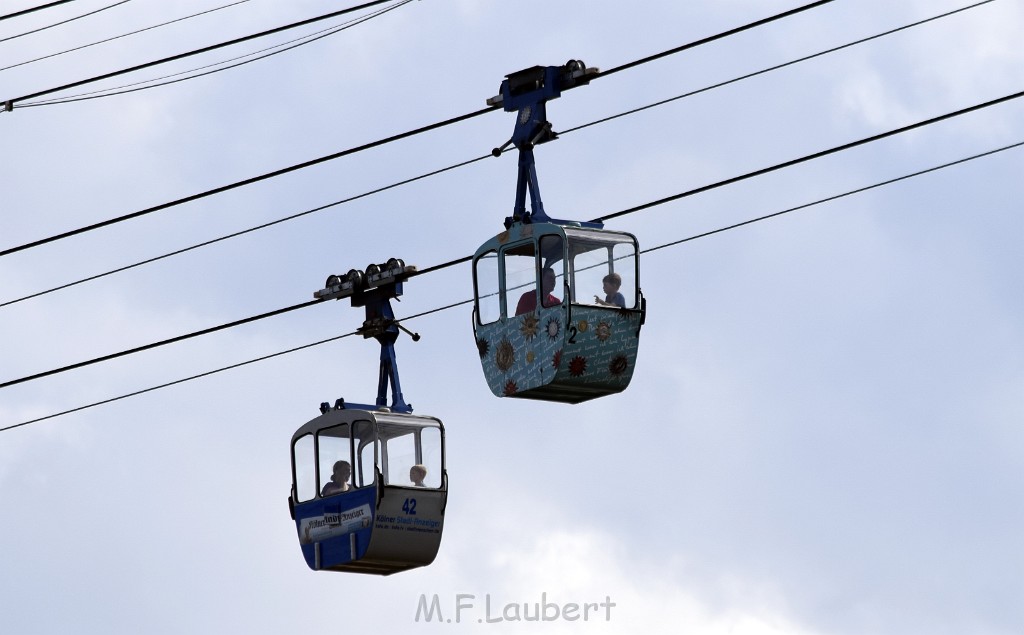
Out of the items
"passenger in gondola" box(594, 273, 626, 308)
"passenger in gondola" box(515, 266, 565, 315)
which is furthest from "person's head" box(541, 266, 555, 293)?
"passenger in gondola" box(594, 273, 626, 308)

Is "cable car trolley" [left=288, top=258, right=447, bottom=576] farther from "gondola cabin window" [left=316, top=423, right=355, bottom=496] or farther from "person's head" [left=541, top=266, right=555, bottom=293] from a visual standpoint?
"person's head" [left=541, top=266, right=555, bottom=293]

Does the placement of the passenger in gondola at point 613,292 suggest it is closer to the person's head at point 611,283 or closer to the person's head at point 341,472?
the person's head at point 611,283

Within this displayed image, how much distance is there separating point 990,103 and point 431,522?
11.3 m

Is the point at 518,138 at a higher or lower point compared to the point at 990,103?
higher

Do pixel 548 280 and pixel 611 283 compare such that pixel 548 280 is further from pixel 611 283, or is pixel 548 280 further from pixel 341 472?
pixel 341 472

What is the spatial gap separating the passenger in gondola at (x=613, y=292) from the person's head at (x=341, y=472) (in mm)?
6070

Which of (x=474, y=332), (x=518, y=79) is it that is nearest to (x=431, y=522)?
(x=474, y=332)

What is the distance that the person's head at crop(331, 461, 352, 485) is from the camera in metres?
29.6

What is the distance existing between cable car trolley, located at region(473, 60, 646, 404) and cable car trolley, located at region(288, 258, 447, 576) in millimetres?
4120

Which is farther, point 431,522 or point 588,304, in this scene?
point 431,522

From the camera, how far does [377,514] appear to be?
29141 mm

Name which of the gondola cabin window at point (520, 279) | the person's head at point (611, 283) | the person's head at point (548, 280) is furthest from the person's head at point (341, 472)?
the person's head at point (611, 283)

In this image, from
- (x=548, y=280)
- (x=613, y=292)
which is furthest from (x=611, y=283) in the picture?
(x=548, y=280)

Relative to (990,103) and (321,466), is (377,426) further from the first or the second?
(990,103)
